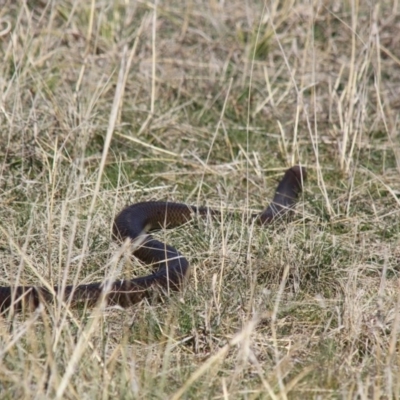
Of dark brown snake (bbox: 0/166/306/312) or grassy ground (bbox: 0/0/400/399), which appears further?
dark brown snake (bbox: 0/166/306/312)

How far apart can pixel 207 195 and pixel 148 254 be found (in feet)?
3.30

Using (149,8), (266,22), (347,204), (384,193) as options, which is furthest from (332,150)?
(149,8)

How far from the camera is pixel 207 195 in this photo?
5.09 metres

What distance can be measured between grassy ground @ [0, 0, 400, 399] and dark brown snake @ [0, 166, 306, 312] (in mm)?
76

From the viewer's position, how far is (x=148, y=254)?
417 cm

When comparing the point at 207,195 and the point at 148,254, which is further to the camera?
the point at 207,195

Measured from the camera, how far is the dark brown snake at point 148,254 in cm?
351

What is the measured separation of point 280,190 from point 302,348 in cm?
192

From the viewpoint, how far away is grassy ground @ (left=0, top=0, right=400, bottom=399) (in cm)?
289

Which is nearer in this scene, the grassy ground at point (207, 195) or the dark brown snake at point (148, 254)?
the grassy ground at point (207, 195)

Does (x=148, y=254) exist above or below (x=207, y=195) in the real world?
above

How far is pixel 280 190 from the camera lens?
510 cm

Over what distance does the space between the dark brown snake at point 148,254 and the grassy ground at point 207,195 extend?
0.08 meters

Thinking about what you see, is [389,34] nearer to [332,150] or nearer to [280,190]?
[332,150]
